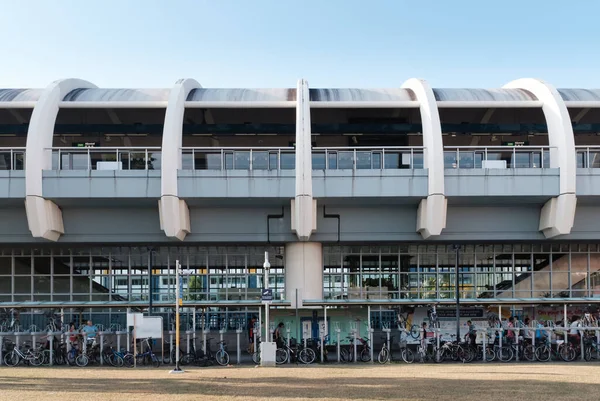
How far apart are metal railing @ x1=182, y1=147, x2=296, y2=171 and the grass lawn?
8.91 m

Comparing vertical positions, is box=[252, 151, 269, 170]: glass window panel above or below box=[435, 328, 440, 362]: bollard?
above

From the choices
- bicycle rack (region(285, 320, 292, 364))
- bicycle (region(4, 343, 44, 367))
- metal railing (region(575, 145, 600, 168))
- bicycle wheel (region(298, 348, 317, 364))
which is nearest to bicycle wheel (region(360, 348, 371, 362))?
bicycle wheel (region(298, 348, 317, 364))

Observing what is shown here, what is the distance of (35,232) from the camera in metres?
31.0

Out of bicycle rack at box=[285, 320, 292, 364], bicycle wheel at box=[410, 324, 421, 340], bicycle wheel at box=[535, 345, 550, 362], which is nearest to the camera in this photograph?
bicycle wheel at box=[535, 345, 550, 362]

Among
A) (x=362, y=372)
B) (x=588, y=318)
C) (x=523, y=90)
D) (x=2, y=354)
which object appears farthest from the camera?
(x=523, y=90)

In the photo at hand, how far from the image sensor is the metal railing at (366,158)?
102ft

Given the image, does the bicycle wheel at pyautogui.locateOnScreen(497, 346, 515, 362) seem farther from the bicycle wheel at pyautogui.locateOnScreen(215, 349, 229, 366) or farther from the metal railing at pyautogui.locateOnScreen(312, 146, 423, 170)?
the bicycle wheel at pyautogui.locateOnScreen(215, 349, 229, 366)

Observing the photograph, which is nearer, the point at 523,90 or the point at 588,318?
the point at 588,318

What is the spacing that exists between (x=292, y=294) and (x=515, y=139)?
15917 mm

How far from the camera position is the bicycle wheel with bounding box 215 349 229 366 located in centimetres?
2817

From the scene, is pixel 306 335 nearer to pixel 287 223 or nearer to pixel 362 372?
pixel 287 223

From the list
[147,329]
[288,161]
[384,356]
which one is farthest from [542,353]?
[147,329]

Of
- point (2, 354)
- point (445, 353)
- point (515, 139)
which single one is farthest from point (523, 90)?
point (2, 354)

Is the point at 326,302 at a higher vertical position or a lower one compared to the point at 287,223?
lower
